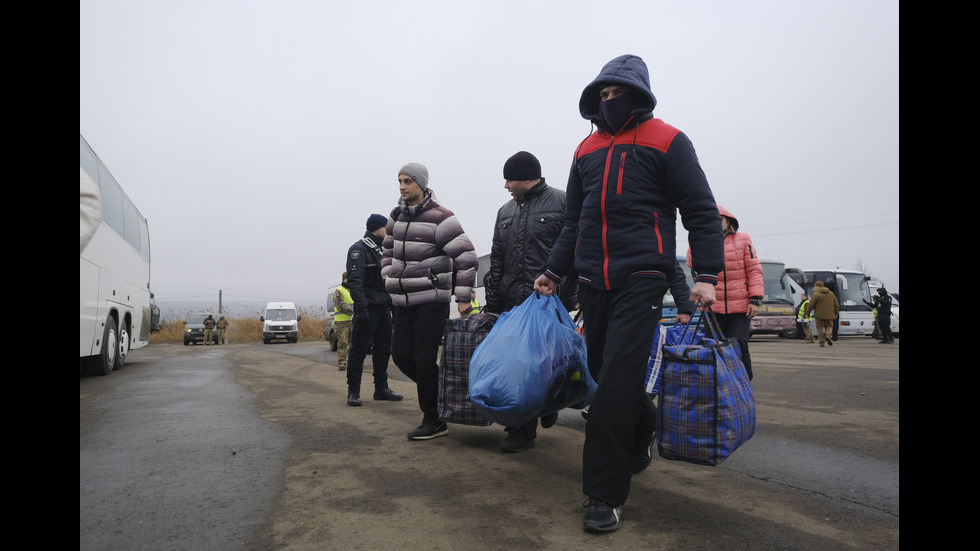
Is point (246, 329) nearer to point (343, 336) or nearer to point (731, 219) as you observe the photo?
point (343, 336)

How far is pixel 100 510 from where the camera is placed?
308cm

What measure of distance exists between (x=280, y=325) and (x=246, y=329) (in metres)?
10.3

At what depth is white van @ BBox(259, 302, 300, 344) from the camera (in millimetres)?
33906

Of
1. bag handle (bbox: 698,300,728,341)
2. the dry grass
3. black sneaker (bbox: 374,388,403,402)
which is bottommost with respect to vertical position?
the dry grass

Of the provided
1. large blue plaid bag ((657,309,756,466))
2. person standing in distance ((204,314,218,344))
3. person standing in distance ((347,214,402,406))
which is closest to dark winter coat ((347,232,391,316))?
person standing in distance ((347,214,402,406))

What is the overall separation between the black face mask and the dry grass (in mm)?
37983

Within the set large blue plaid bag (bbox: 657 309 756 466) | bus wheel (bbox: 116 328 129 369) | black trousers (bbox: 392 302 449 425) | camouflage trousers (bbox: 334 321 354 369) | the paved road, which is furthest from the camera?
bus wheel (bbox: 116 328 129 369)

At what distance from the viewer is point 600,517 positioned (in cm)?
272

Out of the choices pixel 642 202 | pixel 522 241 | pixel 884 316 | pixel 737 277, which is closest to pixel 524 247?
pixel 522 241

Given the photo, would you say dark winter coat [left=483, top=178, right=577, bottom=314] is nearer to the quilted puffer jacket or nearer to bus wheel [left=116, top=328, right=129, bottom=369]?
the quilted puffer jacket

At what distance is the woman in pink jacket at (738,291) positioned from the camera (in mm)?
5633

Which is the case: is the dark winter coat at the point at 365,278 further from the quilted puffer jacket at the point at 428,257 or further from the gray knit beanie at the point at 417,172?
the gray knit beanie at the point at 417,172

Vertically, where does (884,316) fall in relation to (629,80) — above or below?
below
